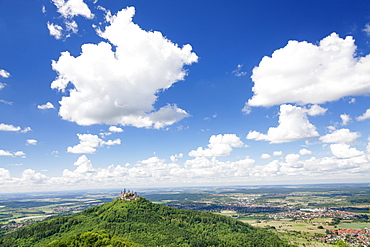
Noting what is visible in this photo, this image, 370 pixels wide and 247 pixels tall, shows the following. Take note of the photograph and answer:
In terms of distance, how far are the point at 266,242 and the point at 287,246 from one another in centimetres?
1547

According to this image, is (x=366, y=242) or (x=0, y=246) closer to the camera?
(x=0, y=246)

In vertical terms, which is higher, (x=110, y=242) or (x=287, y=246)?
(x=110, y=242)

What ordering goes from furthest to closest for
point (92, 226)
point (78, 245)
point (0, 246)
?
1. point (92, 226)
2. point (0, 246)
3. point (78, 245)

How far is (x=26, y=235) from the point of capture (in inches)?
7564

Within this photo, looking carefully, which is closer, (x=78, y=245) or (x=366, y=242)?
(x=78, y=245)

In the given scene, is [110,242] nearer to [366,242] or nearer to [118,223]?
[118,223]

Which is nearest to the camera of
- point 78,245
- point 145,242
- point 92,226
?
point 78,245

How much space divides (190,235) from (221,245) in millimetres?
28386

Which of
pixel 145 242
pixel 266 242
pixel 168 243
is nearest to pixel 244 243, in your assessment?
pixel 266 242

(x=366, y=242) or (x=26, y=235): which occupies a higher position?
(x=26, y=235)

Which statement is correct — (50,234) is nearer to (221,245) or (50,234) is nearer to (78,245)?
(78,245)

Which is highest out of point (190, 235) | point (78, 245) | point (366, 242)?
point (78, 245)

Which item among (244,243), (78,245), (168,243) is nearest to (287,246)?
(244,243)

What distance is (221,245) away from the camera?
574 feet
